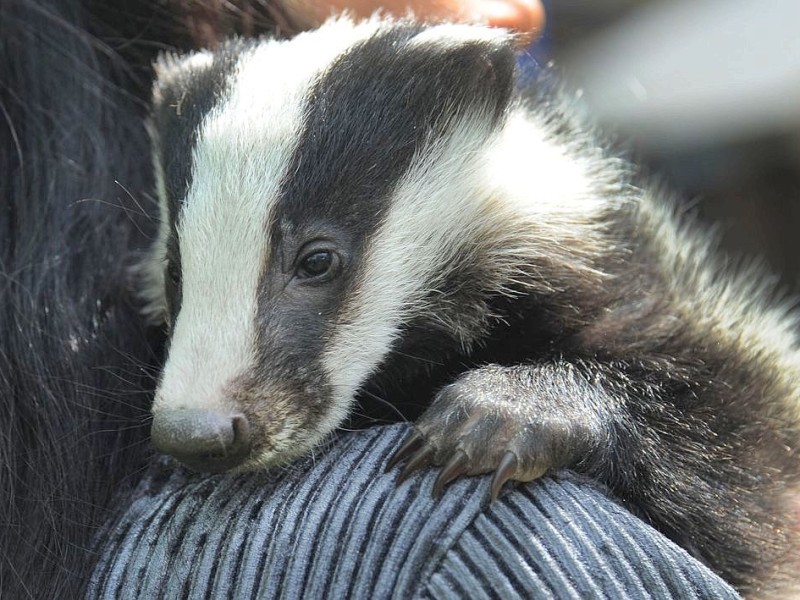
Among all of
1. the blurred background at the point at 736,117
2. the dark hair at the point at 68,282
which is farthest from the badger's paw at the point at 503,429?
the blurred background at the point at 736,117

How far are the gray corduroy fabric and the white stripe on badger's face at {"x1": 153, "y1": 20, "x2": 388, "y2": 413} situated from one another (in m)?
0.15

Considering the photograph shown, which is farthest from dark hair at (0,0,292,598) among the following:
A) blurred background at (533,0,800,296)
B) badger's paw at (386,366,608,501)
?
blurred background at (533,0,800,296)

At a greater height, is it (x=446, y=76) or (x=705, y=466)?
(x=446, y=76)

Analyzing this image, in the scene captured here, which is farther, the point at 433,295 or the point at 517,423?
the point at 433,295

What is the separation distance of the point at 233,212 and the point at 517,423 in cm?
41

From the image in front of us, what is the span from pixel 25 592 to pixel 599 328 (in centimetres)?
75

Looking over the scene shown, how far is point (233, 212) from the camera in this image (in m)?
1.10

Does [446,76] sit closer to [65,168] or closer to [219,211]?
[219,211]

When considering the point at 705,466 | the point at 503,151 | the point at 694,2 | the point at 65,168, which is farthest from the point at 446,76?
the point at 694,2

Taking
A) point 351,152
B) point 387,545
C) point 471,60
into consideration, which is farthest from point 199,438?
point 471,60

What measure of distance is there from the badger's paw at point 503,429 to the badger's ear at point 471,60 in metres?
0.40

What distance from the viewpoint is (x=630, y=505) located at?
1123 mm

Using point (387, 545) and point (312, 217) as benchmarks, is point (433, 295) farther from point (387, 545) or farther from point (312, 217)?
point (387, 545)

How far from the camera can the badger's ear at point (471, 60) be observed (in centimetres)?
123
